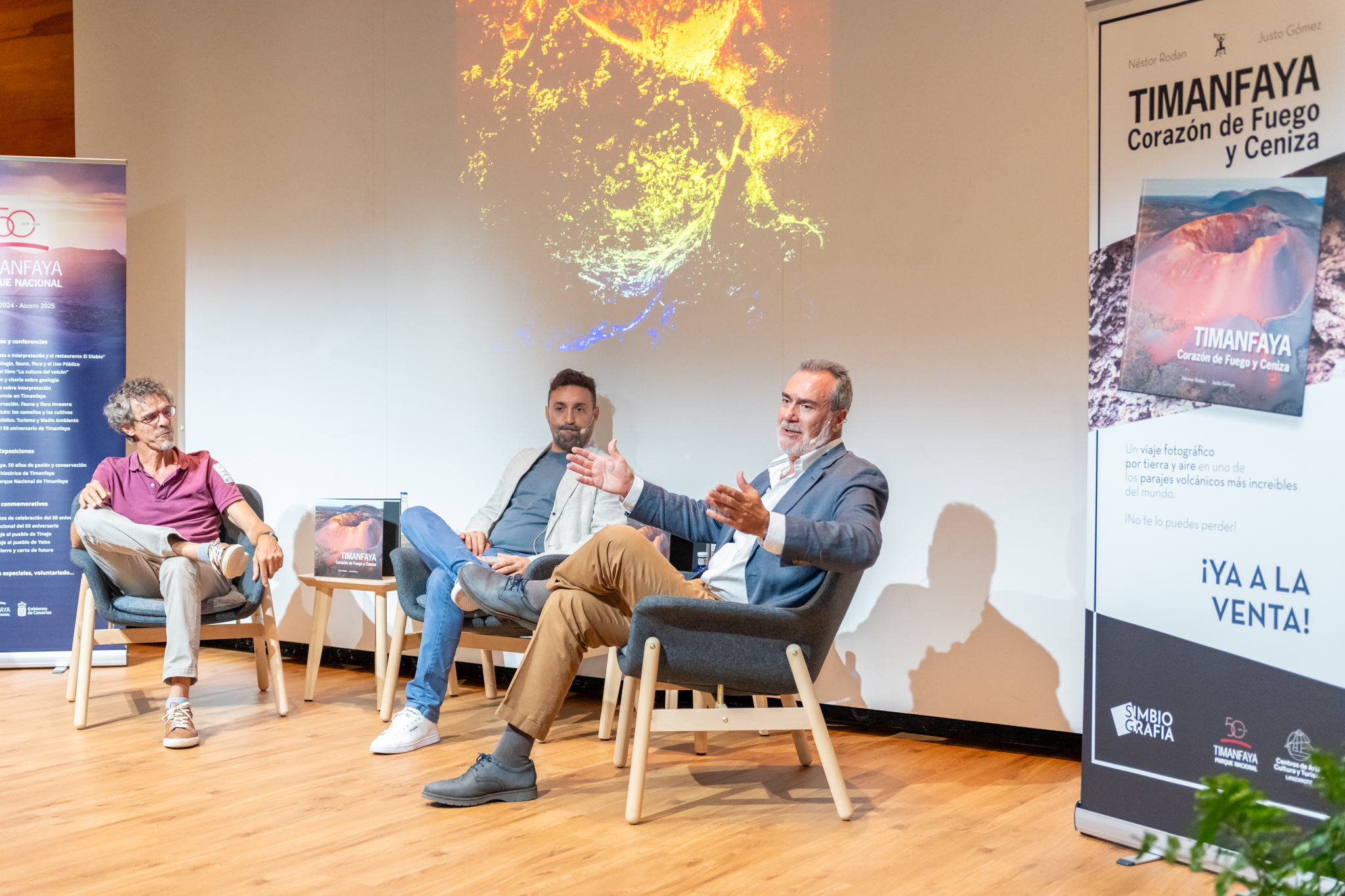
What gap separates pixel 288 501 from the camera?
5.48 meters

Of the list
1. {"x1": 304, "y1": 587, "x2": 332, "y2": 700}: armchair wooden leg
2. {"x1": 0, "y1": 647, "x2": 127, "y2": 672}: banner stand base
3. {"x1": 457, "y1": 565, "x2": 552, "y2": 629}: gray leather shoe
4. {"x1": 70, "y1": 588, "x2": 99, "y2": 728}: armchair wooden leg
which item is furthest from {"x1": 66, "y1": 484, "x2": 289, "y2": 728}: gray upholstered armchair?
{"x1": 457, "y1": 565, "x2": 552, "y2": 629}: gray leather shoe

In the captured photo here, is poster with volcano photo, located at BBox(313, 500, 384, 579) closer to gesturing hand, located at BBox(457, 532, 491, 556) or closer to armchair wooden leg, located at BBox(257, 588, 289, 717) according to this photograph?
armchair wooden leg, located at BBox(257, 588, 289, 717)

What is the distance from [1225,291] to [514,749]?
2113 millimetres

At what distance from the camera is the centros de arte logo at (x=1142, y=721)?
2.59 meters

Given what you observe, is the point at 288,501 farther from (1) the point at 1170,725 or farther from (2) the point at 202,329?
(1) the point at 1170,725

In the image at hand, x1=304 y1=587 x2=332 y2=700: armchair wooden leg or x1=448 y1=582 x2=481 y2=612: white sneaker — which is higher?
x1=448 y1=582 x2=481 y2=612: white sneaker

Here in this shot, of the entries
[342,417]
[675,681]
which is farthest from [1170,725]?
[342,417]

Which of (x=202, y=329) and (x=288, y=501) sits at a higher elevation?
(x=202, y=329)

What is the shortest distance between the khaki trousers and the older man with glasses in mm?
1464

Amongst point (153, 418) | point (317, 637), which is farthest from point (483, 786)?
point (153, 418)

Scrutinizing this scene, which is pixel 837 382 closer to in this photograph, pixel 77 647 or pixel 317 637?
pixel 317 637

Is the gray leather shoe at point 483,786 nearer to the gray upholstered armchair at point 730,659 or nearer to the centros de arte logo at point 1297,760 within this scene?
the gray upholstered armchair at point 730,659

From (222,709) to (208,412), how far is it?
1.98m

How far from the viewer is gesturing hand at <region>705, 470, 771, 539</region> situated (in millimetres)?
2688
